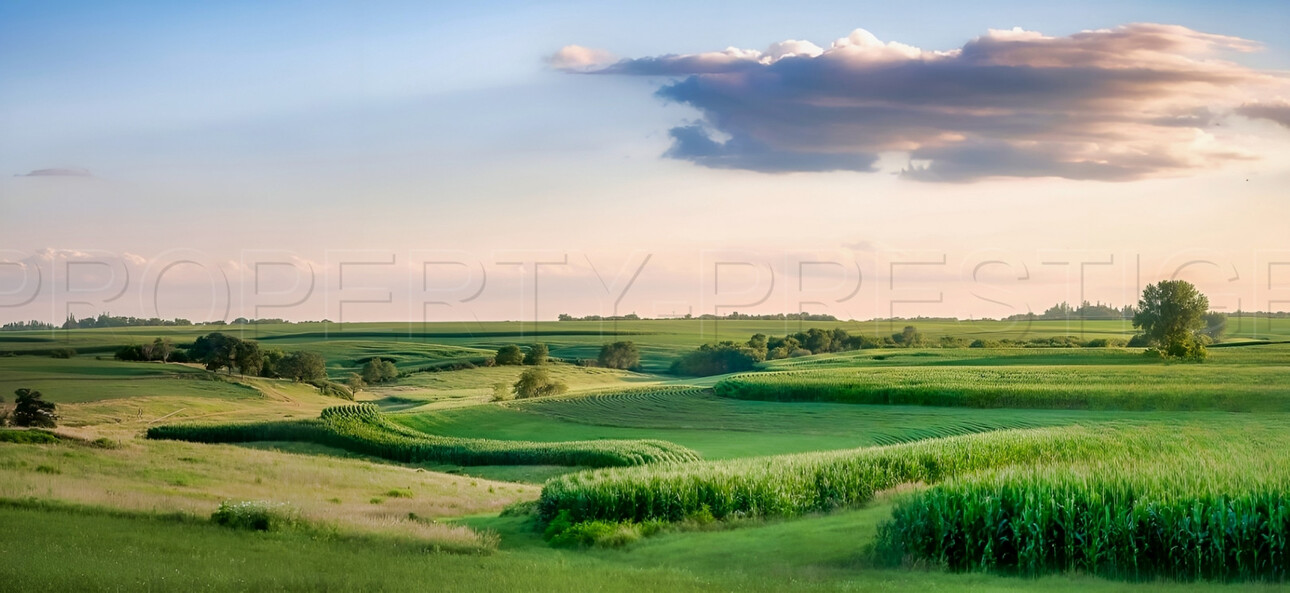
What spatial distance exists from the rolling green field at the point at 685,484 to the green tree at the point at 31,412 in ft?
13.3

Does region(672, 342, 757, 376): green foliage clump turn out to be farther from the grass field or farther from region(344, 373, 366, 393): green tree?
region(344, 373, 366, 393): green tree

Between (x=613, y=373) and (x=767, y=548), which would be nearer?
(x=767, y=548)

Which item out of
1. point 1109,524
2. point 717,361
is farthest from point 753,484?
point 717,361

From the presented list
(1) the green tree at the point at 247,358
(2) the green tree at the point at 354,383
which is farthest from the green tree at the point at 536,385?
(1) the green tree at the point at 247,358

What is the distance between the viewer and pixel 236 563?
63.2 ft

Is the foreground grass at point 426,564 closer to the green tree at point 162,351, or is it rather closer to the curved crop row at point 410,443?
the curved crop row at point 410,443

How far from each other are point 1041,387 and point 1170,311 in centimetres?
3603

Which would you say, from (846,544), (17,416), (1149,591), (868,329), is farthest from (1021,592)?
(868,329)

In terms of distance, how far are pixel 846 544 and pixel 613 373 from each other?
259ft

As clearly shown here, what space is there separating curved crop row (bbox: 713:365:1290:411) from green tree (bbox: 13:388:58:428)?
3617 cm

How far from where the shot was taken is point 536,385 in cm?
7438

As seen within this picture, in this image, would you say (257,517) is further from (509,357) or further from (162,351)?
(509,357)

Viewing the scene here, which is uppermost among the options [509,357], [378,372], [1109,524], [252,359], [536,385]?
[252,359]

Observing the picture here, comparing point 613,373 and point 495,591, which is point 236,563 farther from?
point 613,373
